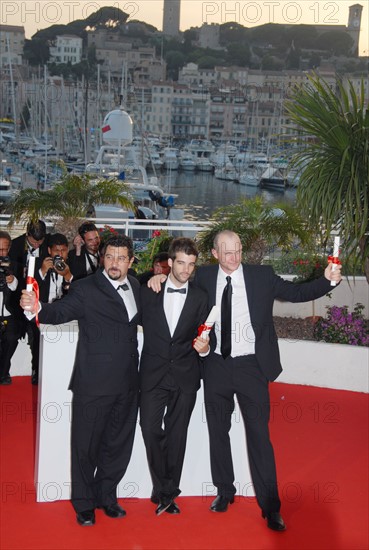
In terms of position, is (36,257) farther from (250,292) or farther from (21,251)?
(250,292)

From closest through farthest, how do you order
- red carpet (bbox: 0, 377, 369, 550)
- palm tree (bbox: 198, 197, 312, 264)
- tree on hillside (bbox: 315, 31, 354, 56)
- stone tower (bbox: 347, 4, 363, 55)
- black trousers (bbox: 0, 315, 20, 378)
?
red carpet (bbox: 0, 377, 369, 550) → black trousers (bbox: 0, 315, 20, 378) → palm tree (bbox: 198, 197, 312, 264) → stone tower (bbox: 347, 4, 363, 55) → tree on hillside (bbox: 315, 31, 354, 56)

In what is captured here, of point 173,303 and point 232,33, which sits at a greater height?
point 232,33

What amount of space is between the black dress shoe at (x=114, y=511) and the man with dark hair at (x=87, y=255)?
8.53 ft

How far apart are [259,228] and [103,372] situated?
4.00 meters

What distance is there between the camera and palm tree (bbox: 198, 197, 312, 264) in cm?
818

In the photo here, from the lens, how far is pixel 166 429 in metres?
4.80

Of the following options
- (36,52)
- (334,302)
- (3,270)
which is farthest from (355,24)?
(3,270)

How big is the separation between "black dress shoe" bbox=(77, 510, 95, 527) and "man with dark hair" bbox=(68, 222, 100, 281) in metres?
2.67

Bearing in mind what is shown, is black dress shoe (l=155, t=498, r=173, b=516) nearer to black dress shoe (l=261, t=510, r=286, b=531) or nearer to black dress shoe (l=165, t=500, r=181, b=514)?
black dress shoe (l=165, t=500, r=181, b=514)

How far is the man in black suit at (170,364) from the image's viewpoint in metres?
4.68

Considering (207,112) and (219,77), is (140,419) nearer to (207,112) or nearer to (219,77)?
(207,112)

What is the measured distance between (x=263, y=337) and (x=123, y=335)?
82 centimetres

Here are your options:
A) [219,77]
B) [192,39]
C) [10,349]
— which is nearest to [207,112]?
[219,77]

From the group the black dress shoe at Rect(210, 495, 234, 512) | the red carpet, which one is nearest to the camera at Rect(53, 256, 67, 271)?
the red carpet
